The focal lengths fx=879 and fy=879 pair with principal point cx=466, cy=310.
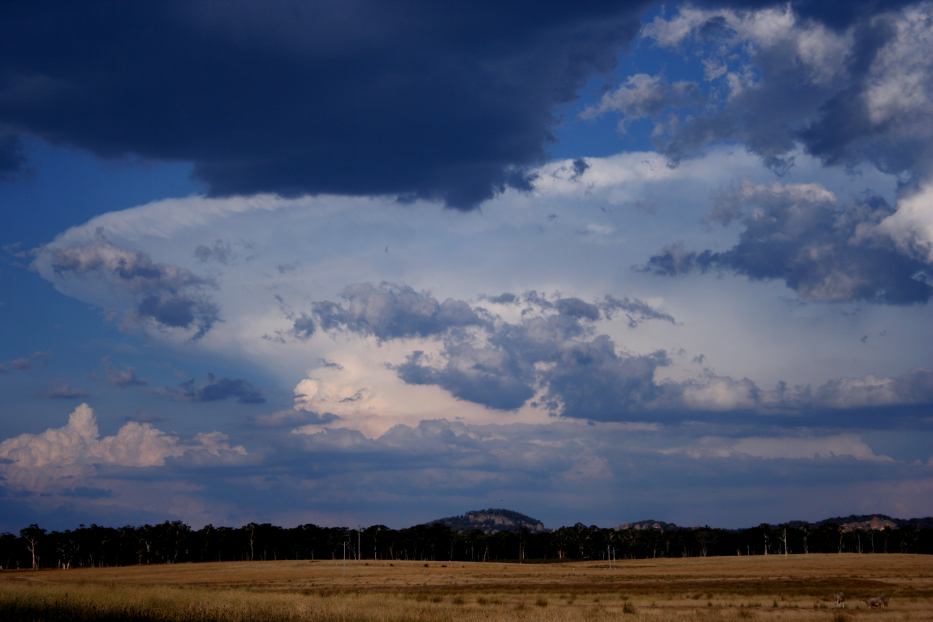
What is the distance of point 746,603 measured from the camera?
170ft

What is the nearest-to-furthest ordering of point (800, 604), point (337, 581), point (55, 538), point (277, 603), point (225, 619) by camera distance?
point (225, 619) < point (277, 603) < point (800, 604) < point (337, 581) < point (55, 538)

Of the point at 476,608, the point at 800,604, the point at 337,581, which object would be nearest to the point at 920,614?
the point at 800,604

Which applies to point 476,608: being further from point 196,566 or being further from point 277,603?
point 196,566

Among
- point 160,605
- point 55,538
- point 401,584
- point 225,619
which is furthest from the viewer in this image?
point 55,538

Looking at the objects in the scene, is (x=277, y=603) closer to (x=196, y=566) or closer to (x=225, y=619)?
(x=225, y=619)

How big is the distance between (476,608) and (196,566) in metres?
115

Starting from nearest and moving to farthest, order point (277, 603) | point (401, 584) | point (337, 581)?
1. point (277, 603)
2. point (401, 584)
3. point (337, 581)

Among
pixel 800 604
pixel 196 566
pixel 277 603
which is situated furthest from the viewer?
pixel 196 566

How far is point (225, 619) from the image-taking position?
3331cm

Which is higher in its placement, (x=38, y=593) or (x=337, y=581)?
(x=38, y=593)

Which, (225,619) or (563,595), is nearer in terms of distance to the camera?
(225,619)

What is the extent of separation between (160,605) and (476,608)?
686 inches

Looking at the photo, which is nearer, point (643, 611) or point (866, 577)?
point (643, 611)

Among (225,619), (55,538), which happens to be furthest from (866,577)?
(55,538)
